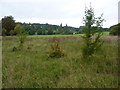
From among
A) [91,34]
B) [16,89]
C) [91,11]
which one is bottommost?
[16,89]

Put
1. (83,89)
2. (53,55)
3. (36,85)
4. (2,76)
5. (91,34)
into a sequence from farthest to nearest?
(53,55) < (91,34) < (2,76) < (36,85) < (83,89)

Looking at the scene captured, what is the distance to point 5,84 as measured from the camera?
417 centimetres

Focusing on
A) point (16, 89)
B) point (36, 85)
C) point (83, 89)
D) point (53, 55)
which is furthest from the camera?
point (53, 55)

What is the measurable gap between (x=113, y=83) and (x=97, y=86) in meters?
0.53

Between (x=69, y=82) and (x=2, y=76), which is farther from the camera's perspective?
(x=2, y=76)

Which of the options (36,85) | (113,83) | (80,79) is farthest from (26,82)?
(113,83)

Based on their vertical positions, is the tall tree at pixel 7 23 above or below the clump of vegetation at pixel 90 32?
above

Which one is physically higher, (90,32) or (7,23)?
(7,23)

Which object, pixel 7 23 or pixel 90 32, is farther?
pixel 7 23

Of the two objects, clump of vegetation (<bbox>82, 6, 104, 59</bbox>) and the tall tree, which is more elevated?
the tall tree

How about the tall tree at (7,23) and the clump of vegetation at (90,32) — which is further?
the tall tree at (7,23)

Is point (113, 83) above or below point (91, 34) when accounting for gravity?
below

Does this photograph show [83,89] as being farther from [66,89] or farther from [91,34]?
[91,34]

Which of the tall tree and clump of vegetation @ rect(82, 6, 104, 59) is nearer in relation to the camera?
clump of vegetation @ rect(82, 6, 104, 59)
